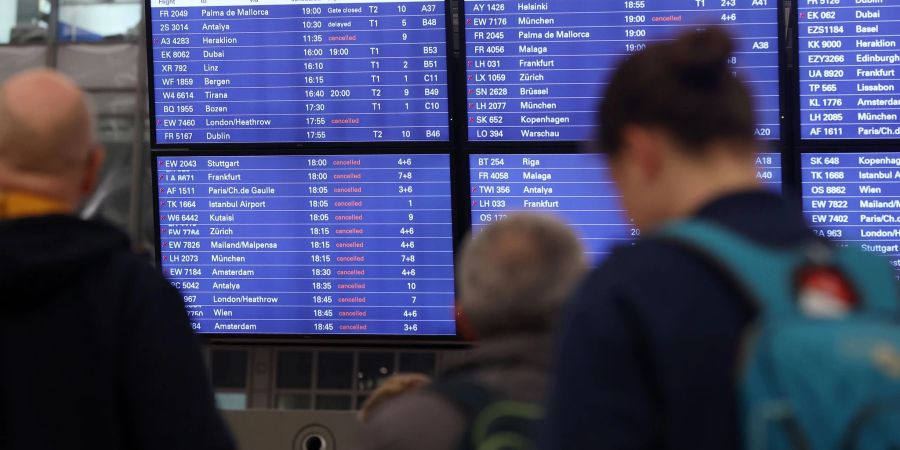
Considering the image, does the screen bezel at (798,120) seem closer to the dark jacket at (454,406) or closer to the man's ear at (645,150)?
the dark jacket at (454,406)

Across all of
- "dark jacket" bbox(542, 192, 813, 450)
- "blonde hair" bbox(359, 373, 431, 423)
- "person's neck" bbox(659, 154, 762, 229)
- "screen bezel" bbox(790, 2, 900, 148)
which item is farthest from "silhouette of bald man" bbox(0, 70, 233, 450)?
"screen bezel" bbox(790, 2, 900, 148)

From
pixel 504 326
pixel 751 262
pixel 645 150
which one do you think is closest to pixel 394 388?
pixel 504 326

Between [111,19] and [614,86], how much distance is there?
5.22 meters

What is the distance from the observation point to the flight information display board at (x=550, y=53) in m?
3.84

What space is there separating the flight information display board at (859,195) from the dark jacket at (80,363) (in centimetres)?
242

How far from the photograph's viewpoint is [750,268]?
138cm

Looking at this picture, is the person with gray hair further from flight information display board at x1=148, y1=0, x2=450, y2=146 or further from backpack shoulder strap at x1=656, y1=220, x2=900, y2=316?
flight information display board at x1=148, y1=0, x2=450, y2=146

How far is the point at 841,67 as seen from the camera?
3.78m

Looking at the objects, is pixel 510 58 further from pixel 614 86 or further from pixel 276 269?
pixel 614 86

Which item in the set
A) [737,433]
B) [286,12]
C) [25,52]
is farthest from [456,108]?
[25,52]

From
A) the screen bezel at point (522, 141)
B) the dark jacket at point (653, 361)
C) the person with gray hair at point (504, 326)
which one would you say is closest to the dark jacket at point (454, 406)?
the person with gray hair at point (504, 326)

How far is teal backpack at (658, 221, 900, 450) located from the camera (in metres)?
1.33

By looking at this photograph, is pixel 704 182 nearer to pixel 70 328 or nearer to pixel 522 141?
pixel 70 328

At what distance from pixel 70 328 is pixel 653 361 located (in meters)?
0.99
